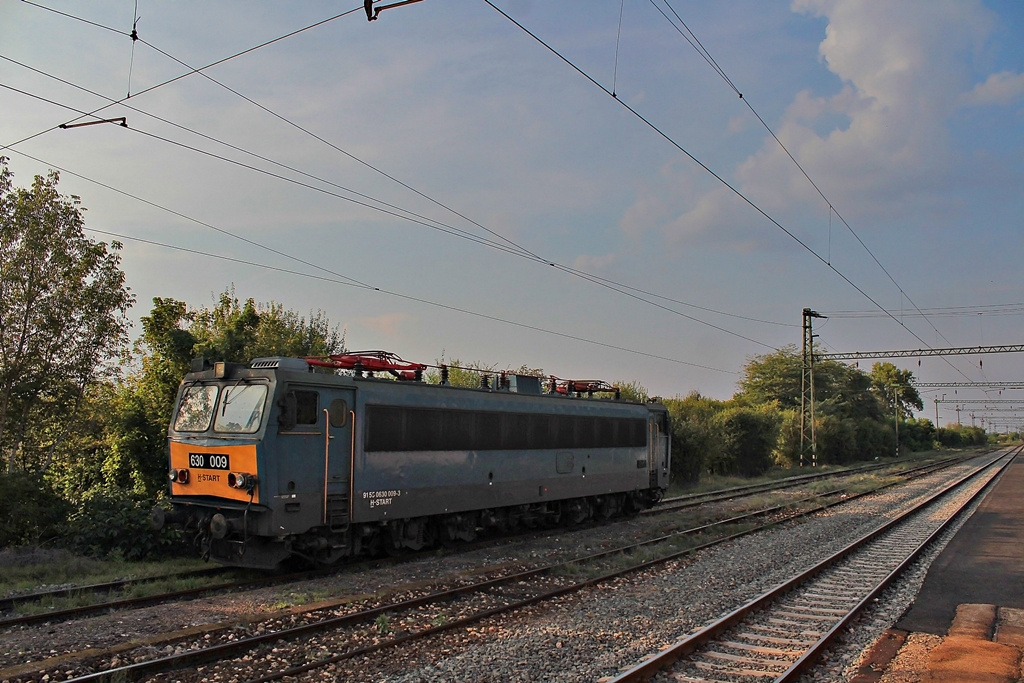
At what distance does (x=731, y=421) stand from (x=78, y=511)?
1326 inches

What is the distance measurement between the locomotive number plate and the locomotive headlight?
0.21 meters

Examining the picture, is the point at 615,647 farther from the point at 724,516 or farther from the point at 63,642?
the point at 724,516

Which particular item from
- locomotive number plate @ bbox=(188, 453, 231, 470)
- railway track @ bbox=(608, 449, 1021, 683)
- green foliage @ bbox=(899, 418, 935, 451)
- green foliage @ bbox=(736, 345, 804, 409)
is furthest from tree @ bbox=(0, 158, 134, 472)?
green foliage @ bbox=(899, 418, 935, 451)

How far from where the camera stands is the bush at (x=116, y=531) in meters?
12.7

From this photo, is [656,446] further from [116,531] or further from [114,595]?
[114,595]

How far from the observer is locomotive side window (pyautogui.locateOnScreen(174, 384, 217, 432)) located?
11.9 m

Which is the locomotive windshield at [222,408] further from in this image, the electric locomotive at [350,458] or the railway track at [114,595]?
the railway track at [114,595]

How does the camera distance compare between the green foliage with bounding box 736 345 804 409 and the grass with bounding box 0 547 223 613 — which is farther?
the green foliage with bounding box 736 345 804 409

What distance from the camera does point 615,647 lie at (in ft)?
27.3

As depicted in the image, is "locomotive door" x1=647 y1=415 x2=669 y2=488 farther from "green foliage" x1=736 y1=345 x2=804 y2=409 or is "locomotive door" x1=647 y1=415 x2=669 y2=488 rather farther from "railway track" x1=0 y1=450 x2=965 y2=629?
"green foliage" x1=736 y1=345 x2=804 y2=409

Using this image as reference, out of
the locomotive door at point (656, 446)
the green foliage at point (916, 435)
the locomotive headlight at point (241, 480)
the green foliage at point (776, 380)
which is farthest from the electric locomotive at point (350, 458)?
the green foliage at point (916, 435)

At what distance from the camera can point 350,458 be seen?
39.8 ft

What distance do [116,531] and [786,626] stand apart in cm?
1073

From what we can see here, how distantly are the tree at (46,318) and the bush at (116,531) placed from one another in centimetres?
208
